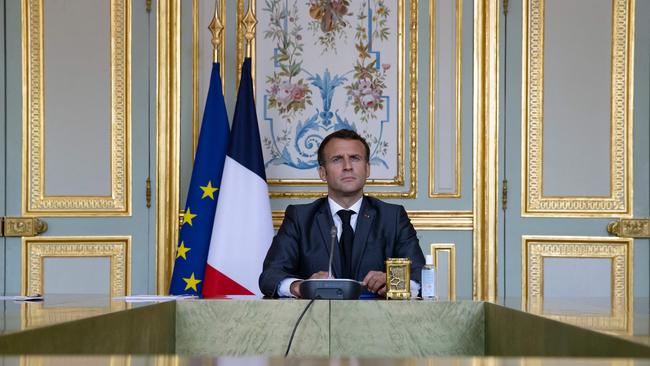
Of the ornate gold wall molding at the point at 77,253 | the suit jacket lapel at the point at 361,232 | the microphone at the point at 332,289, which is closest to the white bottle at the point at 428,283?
the microphone at the point at 332,289

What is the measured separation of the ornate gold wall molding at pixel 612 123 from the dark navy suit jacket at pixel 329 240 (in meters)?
1.35

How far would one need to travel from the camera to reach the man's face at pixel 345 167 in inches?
144

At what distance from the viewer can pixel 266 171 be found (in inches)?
191

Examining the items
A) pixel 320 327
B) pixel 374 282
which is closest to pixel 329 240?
pixel 374 282

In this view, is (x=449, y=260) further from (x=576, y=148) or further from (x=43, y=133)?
(x=43, y=133)

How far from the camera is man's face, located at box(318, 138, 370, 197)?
366 cm

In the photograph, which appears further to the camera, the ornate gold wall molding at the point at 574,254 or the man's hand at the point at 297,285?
the ornate gold wall molding at the point at 574,254

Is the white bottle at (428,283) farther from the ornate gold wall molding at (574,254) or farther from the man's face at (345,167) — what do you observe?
the ornate gold wall molding at (574,254)

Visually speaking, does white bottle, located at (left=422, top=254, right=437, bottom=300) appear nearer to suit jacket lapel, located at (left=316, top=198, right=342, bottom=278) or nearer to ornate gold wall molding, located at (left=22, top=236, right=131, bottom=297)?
suit jacket lapel, located at (left=316, top=198, right=342, bottom=278)

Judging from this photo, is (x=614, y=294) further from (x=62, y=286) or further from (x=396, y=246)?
(x=62, y=286)

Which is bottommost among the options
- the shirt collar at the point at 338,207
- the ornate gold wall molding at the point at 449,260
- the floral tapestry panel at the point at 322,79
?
the ornate gold wall molding at the point at 449,260

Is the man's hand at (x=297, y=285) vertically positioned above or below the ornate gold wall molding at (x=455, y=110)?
below

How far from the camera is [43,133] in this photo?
15.8 ft

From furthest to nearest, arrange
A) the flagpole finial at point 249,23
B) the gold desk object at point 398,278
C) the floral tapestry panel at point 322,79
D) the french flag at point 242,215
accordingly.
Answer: the floral tapestry panel at point 322,79, the flagpole finial at point 249,23, the french flag at point 242,215, the gold desk object at point 398,278
